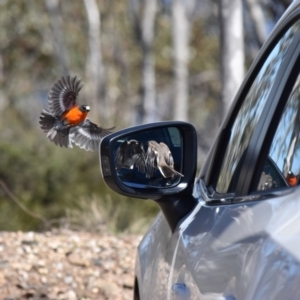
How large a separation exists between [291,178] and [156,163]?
675mm

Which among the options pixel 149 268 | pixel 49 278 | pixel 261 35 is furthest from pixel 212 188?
pixel 261 35

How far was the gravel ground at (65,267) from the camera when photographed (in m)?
5.82

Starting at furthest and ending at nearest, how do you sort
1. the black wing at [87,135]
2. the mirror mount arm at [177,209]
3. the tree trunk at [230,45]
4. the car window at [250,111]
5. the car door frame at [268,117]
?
the tree trunk at [230,45] → the black wing at [87,135] → the mirror mount arm at [177,209] → the car window at [250,111] → the car door frame at [268,117]

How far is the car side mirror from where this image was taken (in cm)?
231

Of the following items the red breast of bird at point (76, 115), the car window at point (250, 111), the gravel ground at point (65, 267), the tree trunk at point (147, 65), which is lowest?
the tree trunk at point (147, 65)

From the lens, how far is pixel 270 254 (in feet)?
4.86

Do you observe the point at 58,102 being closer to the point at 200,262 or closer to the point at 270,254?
the point at 200,262

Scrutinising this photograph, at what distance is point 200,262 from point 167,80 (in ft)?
114

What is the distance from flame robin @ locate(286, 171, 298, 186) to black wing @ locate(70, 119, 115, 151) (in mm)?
2308

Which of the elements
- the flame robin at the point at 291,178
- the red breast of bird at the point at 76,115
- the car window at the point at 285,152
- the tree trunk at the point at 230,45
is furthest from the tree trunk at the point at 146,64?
the flame robin at the point at 291,178

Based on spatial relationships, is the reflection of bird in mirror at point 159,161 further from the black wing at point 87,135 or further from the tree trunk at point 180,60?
the tree trunk at point 180,60

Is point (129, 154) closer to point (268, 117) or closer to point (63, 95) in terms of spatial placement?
point (268, 117)

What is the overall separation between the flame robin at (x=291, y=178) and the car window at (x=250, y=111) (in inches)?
17.9

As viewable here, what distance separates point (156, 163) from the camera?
2.31m
